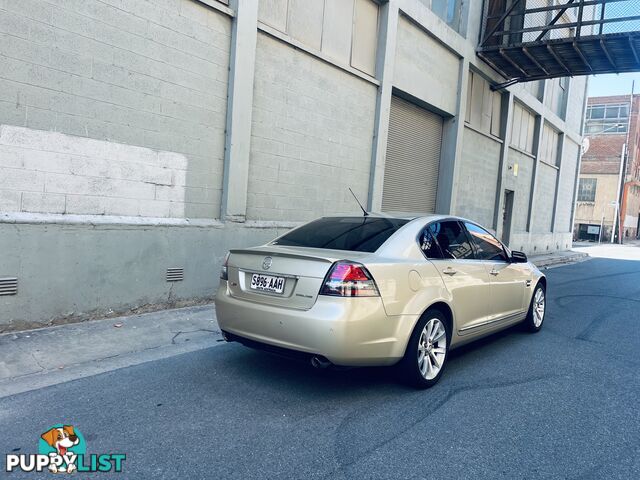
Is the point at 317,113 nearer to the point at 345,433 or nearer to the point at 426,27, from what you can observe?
the point at 426,27

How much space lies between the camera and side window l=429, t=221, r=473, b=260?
4.85 meters

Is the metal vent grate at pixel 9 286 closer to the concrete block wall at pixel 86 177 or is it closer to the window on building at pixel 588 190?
the concrete block wall at pixel 86 177

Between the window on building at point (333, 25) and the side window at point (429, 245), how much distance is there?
5348 millimetres

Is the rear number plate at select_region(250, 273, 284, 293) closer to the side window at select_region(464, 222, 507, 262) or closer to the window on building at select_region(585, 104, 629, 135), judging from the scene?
the side window at select_region(464, 222, 507, 262)

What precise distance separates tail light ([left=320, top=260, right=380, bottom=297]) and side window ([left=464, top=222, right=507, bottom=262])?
203 centimetres

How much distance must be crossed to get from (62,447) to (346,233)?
2.78m

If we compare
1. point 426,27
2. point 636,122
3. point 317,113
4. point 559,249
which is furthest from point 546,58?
point 636,122

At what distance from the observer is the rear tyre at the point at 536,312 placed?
21.4 feet

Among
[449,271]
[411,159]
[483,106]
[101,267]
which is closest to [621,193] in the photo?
[483,106]

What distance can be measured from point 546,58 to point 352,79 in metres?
8.33

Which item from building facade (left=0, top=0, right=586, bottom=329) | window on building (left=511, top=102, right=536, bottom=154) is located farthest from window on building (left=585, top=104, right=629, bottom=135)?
building facade (left=0, top=0, right=586, bottom=329)

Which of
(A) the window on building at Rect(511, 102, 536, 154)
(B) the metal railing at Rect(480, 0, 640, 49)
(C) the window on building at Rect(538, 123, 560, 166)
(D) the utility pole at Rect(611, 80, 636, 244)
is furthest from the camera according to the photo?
(D) the utility pole at Rect(611, 80, 636, 244)

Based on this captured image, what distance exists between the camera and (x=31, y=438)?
3213 mm

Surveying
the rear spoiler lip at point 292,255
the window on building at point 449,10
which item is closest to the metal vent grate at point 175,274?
the rear spoiler lip at point 292,255
